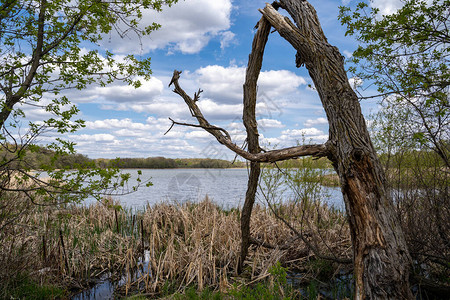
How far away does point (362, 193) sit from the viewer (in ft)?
9.95

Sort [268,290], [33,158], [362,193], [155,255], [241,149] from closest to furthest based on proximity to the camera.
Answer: [362,193] < [268,290] < [241,149] < [33,158] < [155,255]

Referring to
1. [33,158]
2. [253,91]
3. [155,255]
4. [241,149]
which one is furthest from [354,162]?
[155,255]

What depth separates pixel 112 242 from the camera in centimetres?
669

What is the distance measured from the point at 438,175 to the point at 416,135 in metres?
1.24

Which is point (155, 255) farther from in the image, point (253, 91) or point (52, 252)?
point (253, 91)

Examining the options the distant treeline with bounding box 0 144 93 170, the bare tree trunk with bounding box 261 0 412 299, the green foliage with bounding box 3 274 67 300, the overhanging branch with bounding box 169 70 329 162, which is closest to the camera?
the bare tree trunk with bounding box 261 0 412 299

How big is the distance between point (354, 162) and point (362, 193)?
315 mm

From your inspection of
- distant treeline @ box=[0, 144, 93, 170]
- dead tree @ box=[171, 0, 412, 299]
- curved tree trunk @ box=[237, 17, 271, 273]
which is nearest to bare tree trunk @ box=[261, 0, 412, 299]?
dead tree @ box=[171, 0, 412, 299]

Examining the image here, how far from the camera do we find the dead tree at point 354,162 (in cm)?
292

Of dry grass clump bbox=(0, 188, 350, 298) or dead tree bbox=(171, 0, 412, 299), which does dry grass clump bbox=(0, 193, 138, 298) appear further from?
dead tree bbox=(171, 0, 412, 299)

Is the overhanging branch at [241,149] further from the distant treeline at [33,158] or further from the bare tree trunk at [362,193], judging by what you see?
the distant treeline at [33,158]

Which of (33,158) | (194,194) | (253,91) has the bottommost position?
(194,194)

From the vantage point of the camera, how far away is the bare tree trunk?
2908 millimetres

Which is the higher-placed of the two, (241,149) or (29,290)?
(241,149)
